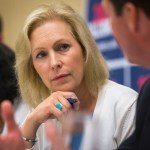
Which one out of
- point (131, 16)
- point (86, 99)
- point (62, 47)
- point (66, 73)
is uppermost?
point (131, 16)

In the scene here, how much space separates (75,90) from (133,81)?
43.7 inches

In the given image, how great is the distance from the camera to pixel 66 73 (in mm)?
1582

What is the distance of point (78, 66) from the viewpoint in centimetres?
164

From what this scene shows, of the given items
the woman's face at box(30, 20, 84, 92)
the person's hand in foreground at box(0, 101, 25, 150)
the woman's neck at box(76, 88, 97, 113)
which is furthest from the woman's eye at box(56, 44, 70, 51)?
the person's hand in foreground at box(0, 101, 25, 150)

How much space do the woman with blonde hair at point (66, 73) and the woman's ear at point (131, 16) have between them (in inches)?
28.7

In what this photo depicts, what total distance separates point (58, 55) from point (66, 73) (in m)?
0.09

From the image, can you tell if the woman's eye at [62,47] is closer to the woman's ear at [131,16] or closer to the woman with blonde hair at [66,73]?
the woman with blonde hair at [66,73]

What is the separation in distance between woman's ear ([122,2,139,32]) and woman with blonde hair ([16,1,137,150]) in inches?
28.7

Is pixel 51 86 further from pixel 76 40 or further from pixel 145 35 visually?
pixel 145 35

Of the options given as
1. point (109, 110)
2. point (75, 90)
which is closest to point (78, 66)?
point (75, 90)

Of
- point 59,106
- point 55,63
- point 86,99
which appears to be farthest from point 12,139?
point 86,99

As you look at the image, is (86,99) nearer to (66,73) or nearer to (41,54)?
(66,73)

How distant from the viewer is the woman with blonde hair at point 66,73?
4.83 ft

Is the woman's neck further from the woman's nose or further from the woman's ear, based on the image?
the woman's ear
